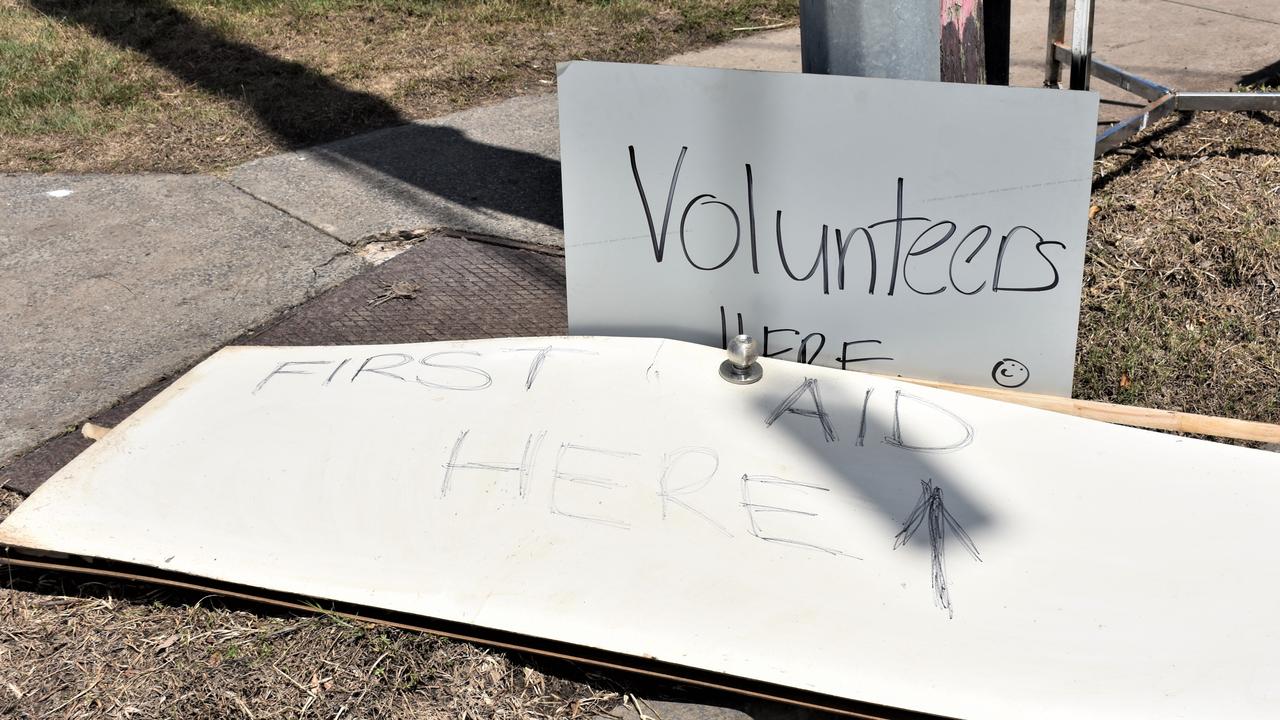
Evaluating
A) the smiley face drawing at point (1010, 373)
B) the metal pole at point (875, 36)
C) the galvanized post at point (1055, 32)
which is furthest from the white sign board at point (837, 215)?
the galvanized post at point (1055, 32)

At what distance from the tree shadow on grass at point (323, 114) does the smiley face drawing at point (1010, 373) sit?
5.88 ft

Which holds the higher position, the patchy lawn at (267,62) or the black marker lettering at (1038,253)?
the patchy lawn at (267,62)

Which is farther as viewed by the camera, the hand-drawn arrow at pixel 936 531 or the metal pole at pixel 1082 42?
the metal pole at pixel 1082 42

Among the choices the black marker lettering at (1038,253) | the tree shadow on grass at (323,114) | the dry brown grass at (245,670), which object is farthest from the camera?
the tree shadow on grass at (323,114)

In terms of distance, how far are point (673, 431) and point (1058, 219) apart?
2.60 ft

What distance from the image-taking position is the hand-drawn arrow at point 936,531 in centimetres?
171

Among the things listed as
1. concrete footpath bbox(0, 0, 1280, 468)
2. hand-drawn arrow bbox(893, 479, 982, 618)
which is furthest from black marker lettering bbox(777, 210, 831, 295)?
concrete footpath bbox(0, 0, 1280, 468)

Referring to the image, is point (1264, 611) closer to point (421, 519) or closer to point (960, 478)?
point (960, 478)

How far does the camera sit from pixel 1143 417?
2045 millimetres

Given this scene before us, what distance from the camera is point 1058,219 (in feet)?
6.30

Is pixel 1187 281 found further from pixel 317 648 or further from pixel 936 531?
pixel 317 648

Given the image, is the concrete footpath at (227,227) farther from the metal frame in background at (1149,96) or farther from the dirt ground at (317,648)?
the metal frame in background at (1149,96)

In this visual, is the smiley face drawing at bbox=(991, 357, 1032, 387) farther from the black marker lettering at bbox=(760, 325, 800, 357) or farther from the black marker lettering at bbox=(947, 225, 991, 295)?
the black marker lettering at bbox=(760, 325, 800, 357)

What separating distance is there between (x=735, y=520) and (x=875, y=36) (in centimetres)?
95
